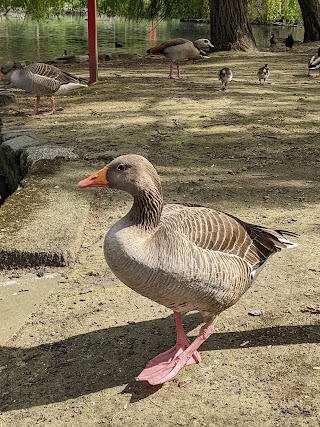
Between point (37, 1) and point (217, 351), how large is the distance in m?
18.8

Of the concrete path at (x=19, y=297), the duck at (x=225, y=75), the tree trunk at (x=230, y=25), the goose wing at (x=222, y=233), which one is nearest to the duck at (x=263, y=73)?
the duck at (x=225, y=75)

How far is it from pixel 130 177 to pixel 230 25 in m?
14.8

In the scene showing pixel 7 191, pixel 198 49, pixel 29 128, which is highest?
pixel 198 49

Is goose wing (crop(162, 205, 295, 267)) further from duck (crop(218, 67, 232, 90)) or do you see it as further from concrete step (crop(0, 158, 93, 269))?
duck (crop(218, 67, 232, 90))

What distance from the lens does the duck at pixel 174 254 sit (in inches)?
107

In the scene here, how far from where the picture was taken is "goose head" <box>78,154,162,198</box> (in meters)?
2.90

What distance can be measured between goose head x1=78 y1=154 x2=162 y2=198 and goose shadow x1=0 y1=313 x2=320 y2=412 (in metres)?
0.91

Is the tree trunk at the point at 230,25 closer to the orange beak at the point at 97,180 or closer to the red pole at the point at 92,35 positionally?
the red pole at the point at 92,35

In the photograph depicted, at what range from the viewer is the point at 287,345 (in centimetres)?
320

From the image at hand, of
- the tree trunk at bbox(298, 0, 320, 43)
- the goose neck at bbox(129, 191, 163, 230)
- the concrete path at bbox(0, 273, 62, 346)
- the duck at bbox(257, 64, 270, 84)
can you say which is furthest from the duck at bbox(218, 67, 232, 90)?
the tree trunk at bbox(298, 0, 320, 43)

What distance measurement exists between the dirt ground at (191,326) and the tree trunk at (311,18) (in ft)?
48.4

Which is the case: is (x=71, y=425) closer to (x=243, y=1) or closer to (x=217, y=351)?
(x=217, y=351)

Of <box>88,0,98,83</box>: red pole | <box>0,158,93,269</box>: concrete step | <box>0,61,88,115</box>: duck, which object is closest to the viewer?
<box>0,158,93,269</box>: concrete step

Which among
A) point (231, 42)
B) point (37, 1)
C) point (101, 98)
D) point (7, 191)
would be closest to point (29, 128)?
point (7, 191)
